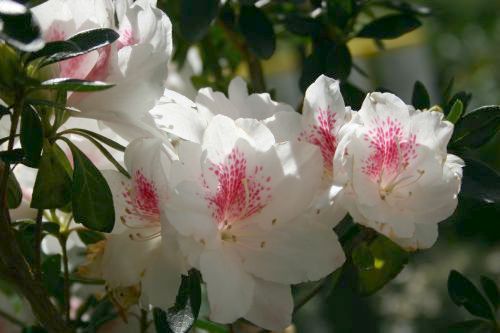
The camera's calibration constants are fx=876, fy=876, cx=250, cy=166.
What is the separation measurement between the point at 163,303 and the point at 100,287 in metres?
0.34

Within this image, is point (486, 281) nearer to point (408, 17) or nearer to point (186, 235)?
point (408, 17)

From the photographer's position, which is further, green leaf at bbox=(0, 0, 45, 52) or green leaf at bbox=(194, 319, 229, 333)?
green leaf at bbox=(194, 319, 229, 333)

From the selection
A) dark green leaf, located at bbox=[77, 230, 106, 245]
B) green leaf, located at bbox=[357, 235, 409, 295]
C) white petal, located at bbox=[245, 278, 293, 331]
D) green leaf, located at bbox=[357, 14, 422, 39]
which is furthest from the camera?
green leaf, located at bbox=[357, 14, 422, 39]

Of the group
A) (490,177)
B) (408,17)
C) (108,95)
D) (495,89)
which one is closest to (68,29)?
(108,95)

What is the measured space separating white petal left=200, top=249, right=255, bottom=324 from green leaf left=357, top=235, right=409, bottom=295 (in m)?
0.17

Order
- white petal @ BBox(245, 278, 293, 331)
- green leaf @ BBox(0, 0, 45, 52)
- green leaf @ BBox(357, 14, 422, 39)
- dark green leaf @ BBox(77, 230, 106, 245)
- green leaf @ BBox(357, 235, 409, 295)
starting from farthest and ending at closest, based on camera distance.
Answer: green leaf @ BBox(357, 14, 422, 39) → dark green leaf @ BBox(77, 230, 106, 245) → green leaf @ BBox(357, 235, 409, 295) → white petal @ BBox(245, 278, 293, 331) → green leaf @ BBox(0, 0, 45, 52)

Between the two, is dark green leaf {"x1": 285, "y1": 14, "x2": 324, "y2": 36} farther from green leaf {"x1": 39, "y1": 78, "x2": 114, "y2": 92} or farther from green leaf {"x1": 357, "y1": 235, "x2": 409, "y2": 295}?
green leaf {"x1": 39, "y1": 78, "x2": 114, "y2": 92}

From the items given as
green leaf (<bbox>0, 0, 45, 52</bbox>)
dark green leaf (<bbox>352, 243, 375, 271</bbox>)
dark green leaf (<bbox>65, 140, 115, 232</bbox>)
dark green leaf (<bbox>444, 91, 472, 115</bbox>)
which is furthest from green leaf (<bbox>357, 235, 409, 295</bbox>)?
green leaf (<bbox>0, 0, 45, 52</bbox>)

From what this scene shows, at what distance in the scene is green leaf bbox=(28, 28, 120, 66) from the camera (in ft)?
2.09

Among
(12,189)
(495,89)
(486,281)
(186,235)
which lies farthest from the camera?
(495,89)

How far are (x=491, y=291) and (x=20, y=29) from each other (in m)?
0.60

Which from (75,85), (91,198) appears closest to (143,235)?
(91,198)

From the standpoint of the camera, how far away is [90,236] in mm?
923

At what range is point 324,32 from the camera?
1038 mm
